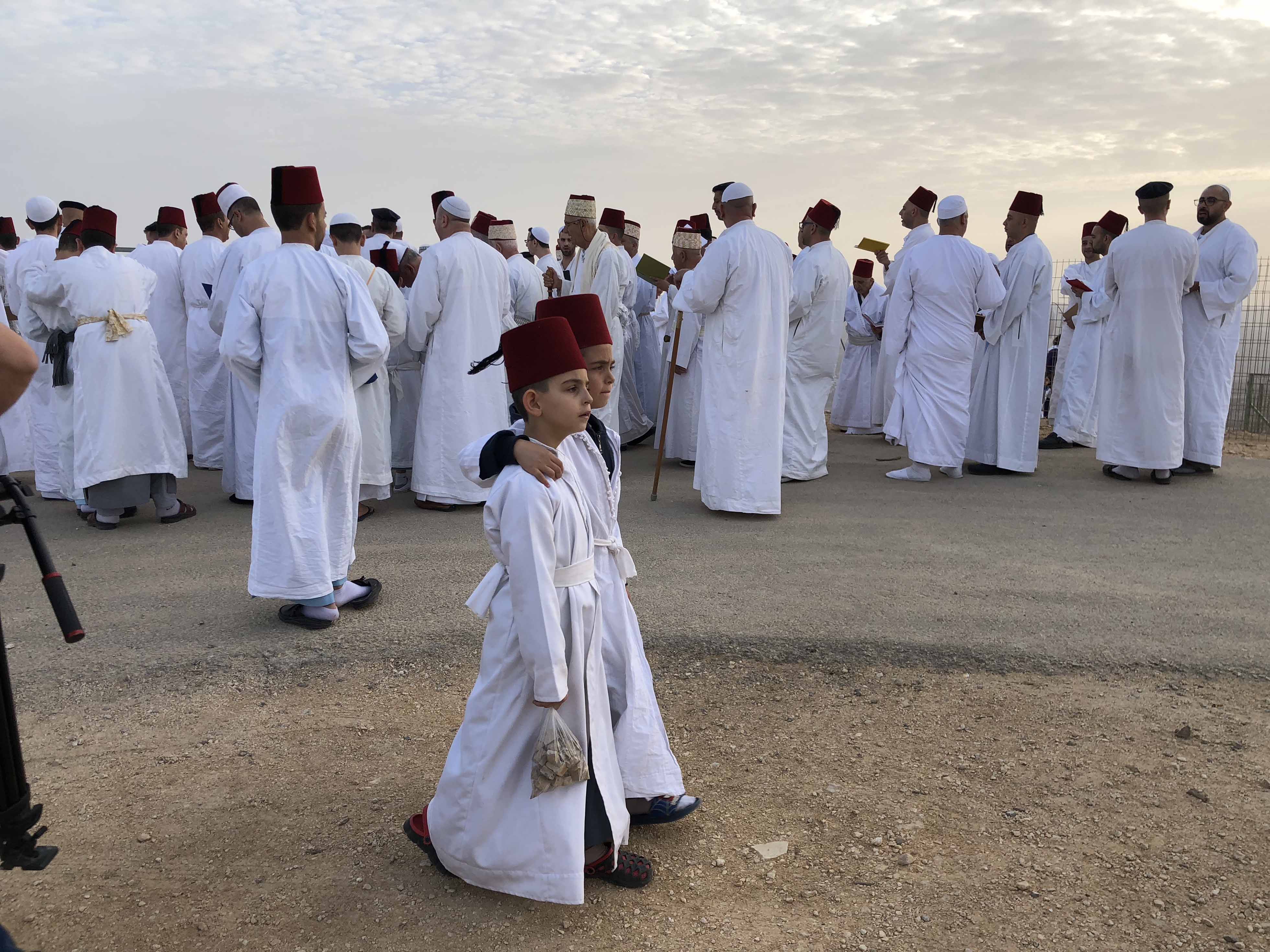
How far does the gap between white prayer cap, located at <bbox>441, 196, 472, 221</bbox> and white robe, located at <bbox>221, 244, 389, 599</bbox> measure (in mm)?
2719

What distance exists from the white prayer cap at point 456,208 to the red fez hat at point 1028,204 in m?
4.55

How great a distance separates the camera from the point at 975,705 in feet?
11.8

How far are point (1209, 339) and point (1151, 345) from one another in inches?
23.3

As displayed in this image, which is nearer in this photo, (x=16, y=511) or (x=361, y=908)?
(x=16, y=511)

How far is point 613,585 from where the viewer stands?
2.58 meters

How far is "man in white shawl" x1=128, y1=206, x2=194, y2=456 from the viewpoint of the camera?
27.2 ft

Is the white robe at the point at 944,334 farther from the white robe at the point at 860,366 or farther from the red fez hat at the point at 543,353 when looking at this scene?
the red fez hat at the point at 543,353

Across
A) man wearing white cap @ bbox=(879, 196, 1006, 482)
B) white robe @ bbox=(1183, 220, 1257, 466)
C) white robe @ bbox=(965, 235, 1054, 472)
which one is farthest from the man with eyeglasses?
man wearing white cap @ bbox=(879, 196, 1006, 482)

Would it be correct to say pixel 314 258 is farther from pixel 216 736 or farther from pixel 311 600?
pixel 216 736

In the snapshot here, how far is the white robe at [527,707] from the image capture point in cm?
226

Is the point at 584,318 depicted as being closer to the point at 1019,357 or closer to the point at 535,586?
the point at 535,586

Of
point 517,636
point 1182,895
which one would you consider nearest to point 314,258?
point 517,636

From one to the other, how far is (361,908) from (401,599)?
2.45 meters

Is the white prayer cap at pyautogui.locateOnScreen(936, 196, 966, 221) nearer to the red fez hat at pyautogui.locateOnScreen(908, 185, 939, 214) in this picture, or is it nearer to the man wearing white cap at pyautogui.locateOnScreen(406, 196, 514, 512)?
the red fez hat at pyautogui.locateOnScreen(908, 185, 939, 214)
